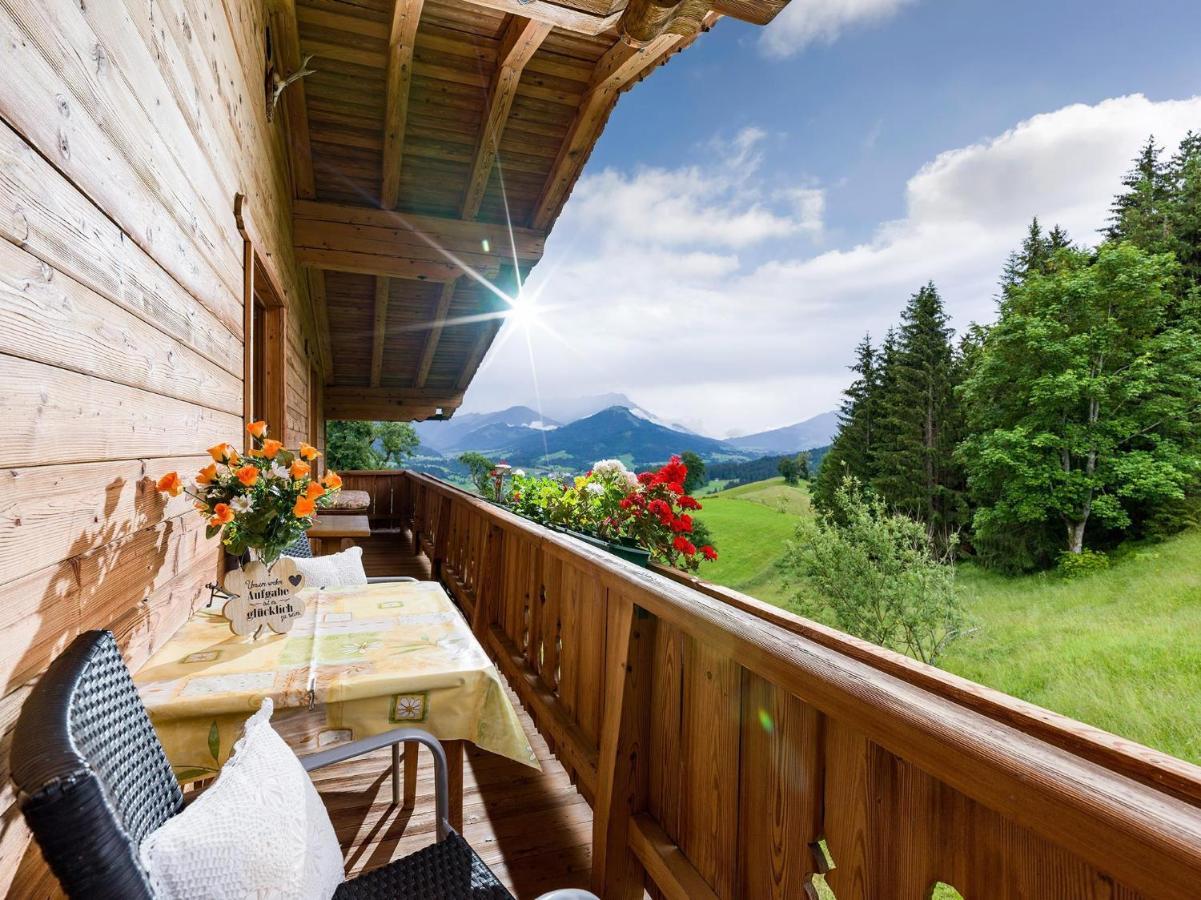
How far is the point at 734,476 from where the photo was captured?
5809cm

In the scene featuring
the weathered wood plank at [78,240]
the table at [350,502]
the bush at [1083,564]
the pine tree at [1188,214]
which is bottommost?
the bush at [1083,564]

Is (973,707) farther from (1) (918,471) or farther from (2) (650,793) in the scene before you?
(1) (918,471)

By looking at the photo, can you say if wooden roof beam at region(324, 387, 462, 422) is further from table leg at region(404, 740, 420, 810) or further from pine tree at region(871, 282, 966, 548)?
pine tree at region(871, 282, 966, 548)

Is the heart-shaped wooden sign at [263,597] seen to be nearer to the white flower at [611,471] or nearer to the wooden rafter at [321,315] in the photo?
the white flower at [611,471]

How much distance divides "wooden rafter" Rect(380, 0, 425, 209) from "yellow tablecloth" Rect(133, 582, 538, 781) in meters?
3.05

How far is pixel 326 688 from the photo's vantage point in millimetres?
1362

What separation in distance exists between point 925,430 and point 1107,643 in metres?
11.9

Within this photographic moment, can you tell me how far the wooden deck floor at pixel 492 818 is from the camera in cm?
185

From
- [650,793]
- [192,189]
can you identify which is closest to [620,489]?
[650,793]

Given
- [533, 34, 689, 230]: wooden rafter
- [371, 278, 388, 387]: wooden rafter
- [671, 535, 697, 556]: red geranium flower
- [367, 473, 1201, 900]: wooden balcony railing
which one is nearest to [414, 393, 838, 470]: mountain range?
[371, 278, 388, 387]: wooden rafter

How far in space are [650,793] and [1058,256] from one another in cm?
3104

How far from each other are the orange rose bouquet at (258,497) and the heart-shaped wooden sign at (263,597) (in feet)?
0.14

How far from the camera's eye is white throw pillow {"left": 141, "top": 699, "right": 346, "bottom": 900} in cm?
75

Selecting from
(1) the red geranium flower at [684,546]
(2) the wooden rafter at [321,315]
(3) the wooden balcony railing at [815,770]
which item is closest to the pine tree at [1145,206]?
(2) the wooden rafter at [321,315]
